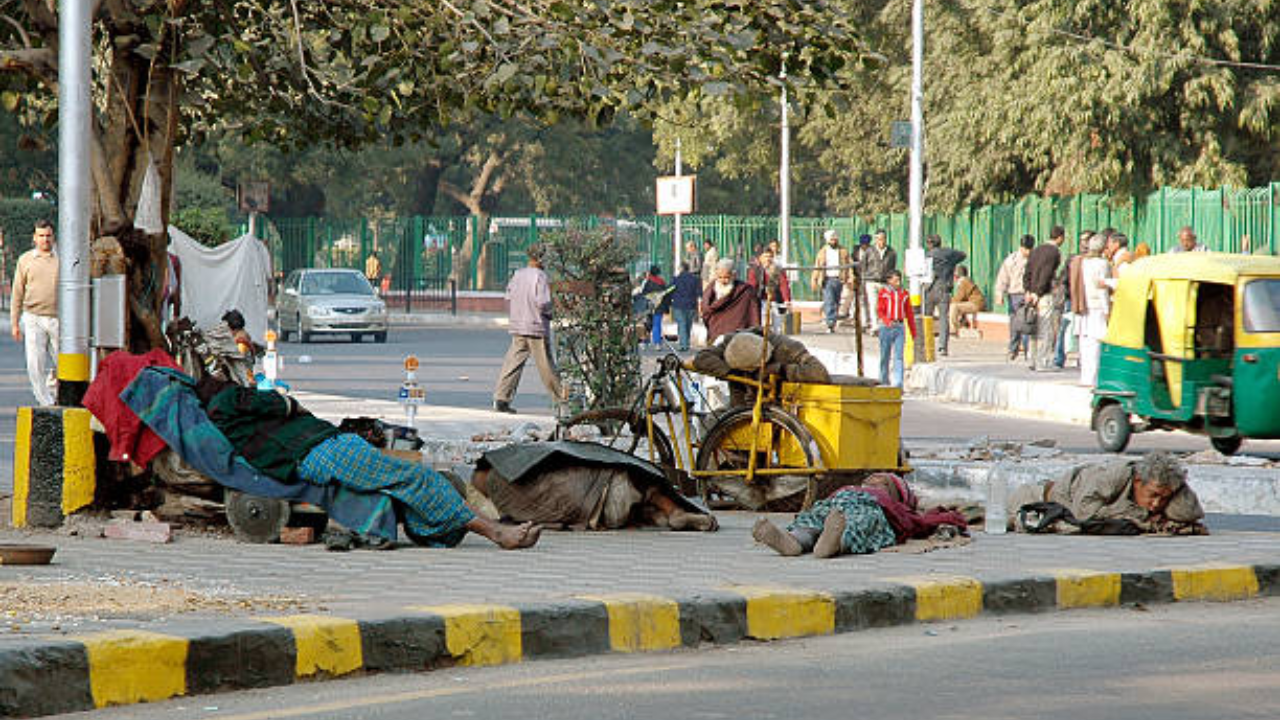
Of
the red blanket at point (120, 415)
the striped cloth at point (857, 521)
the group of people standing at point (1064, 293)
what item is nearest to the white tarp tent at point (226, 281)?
the group of people standing at point (1064, 293)

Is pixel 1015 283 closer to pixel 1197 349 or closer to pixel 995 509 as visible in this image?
pixel 1197 349

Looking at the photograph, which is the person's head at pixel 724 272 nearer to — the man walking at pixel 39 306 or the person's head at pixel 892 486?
the man walking at pixel 39 306

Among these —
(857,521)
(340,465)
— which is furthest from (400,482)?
(857,521)

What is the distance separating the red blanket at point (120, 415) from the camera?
10.3 m

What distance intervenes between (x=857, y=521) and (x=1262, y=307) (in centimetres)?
710

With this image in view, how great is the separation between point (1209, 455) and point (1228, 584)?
595 cm

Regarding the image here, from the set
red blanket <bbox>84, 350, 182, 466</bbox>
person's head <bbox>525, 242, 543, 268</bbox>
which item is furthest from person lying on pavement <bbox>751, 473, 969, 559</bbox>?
person's head <bbox>525, 242, 543, 268</bbox>

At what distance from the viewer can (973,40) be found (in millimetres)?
44906

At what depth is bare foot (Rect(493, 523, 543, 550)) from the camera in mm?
9988

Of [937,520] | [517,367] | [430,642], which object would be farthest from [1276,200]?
[430,642]

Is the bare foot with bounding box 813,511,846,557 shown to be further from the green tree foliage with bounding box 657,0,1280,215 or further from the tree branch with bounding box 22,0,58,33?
the green tree foliage with bounding box 657,0,1280,215

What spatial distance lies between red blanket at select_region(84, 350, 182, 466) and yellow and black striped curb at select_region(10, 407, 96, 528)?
0.46ft

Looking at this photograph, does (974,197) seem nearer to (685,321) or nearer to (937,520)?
(685,321)

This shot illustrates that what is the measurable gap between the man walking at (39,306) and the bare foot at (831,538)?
9.82m
